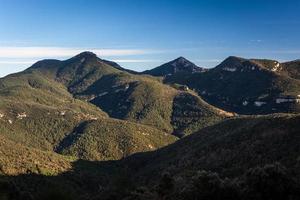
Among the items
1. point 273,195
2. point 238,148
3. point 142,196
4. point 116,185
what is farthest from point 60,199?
point 238,148

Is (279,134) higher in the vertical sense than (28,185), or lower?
higher

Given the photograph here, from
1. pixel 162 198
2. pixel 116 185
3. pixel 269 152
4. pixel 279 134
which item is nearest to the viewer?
pixel 162 198

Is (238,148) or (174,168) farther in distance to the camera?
(174,168)

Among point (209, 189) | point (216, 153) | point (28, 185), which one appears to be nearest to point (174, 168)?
point (216, 153)

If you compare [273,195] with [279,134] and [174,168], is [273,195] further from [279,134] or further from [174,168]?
[174,168]

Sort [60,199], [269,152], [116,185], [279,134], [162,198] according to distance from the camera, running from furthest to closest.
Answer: [279,134]
[269,152]
[116,185]
[60,199]
[162,198]

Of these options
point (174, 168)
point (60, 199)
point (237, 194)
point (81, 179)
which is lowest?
point (81, 179)

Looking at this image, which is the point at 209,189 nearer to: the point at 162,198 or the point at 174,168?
the point at 162,198
